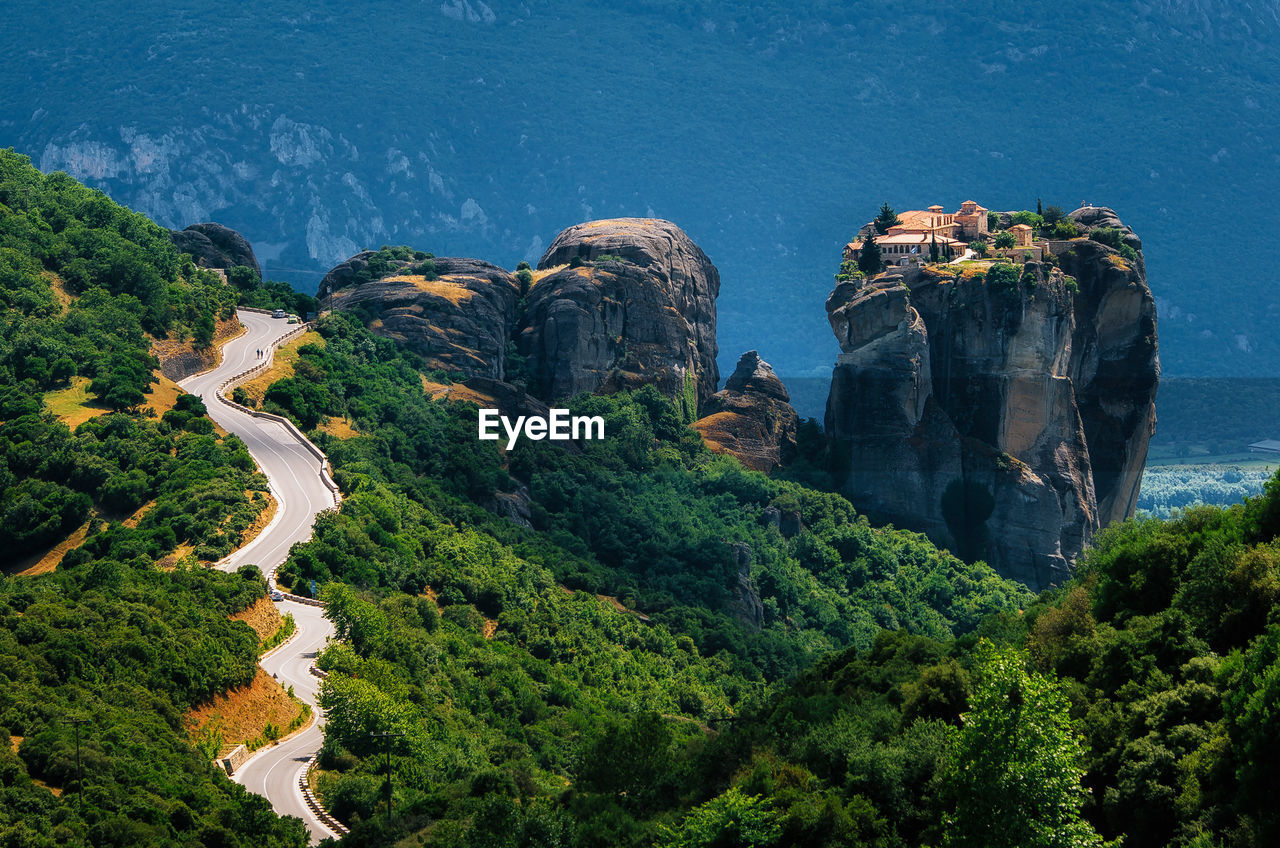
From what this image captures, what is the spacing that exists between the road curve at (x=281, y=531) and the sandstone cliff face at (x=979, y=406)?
43828mm

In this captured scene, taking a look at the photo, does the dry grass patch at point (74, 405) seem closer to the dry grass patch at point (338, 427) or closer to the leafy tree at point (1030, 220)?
the dry grass patch at point (338, 427)

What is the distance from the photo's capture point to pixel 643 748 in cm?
7250

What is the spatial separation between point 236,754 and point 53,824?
1386 cm

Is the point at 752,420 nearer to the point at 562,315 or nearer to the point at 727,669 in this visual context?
the point at 562,315

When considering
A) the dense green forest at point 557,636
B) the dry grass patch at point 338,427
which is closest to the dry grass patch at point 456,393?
the dense green forest at point 557,636

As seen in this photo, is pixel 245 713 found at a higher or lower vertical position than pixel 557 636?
lower

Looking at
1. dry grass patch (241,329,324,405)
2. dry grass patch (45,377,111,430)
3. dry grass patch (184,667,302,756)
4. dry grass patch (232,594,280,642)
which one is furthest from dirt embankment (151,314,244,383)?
dry grass patch (184,667,302,756)

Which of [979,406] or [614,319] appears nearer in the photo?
[979,406]

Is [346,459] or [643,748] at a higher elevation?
[346,459]

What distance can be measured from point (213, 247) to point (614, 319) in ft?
114

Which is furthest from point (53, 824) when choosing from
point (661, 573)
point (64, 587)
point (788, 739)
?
point (661, 573)

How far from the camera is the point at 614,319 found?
147m

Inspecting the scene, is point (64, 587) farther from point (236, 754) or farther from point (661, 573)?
point (661, 573)

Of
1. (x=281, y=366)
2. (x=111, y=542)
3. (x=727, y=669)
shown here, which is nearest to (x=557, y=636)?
(x=727, y=669)
